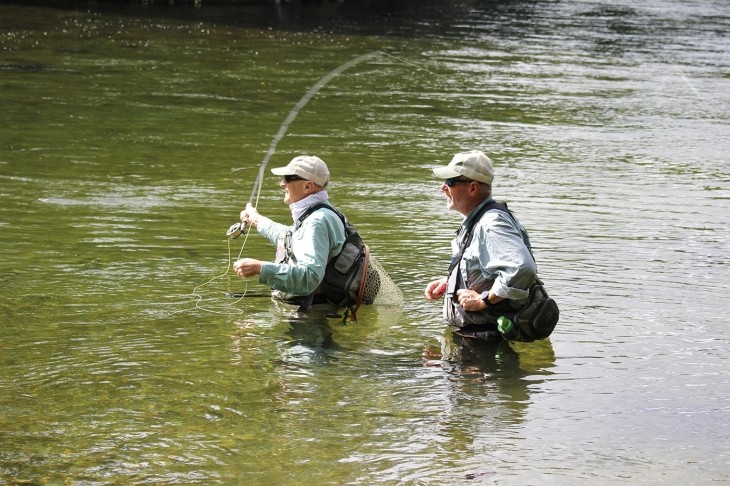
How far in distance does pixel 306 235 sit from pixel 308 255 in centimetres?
11

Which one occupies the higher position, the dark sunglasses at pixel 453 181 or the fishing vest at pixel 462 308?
the dark sunglasses at pixel 453 181

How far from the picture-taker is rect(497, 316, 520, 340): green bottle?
5.80 metres

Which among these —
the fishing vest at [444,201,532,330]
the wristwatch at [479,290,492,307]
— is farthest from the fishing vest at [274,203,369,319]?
the wristwatch at [479,290,492,307]

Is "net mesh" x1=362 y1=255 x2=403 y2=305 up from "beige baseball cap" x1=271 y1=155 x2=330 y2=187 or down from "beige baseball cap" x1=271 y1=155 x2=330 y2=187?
down

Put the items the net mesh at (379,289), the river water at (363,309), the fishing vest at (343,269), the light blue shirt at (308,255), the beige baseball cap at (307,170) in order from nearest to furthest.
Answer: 1. the river water at (363,309)
2. the light blue shirt at (308,255)
3. the beige baseball cap at (307,170)
4. the fishing vest at (343,269)
5. the net mesh at (379,289)

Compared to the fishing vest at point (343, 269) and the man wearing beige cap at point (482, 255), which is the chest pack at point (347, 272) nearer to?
the fishing vest at point (343, 269)

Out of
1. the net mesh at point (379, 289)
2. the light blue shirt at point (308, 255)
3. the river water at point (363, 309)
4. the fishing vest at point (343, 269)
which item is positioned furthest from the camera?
the net mesh at point (379, 289)

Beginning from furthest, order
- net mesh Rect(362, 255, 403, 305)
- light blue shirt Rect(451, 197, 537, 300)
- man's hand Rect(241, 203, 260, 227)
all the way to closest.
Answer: man's hand Rect(241, 203, 260, 227)
net mesh Rect(362, 255, 403, 305)
light blue shirt Rect(451, 197, 537, 300)

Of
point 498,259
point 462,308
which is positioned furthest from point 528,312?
point 462,308

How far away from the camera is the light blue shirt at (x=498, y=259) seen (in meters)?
5.66

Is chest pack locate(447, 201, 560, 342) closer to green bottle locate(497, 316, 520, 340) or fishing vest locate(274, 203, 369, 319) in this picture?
green bottle locate(497, 316, 520, 340)

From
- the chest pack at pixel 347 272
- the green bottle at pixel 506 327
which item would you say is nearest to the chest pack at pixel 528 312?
the green bottle at pixel 506 327

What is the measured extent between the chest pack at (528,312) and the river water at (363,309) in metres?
0.22

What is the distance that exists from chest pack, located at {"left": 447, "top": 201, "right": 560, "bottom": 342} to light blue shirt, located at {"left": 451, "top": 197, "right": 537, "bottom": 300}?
0.11 ft
